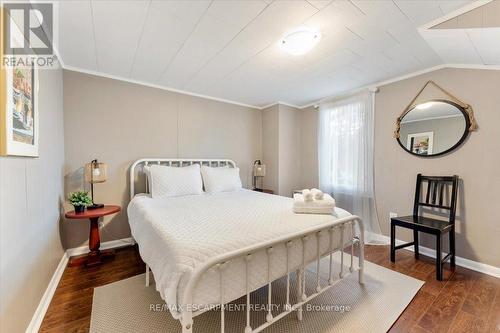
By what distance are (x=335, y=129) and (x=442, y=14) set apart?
79.6 inches

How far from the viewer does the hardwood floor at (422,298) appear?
1.52 metres

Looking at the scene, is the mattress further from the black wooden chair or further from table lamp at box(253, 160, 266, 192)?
table lamp at box(253, 160, 266, 192)

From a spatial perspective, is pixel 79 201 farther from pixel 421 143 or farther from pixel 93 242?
pixel 421 143

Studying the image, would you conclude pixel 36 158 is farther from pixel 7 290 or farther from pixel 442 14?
pixel 442 14

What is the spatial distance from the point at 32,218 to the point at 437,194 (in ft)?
12.9

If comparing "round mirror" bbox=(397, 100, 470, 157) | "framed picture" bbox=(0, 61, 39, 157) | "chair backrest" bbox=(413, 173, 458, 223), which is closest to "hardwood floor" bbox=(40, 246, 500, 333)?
"chair backrest" bbox=(413, 173, 458, 223)

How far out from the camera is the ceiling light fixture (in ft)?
5.88

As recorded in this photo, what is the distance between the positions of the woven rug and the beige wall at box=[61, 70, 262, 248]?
1261 millimetres

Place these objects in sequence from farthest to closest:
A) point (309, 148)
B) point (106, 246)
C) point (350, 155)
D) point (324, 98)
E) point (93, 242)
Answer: point (309, 148), point (324, 98), point (350, 155), point (106, 246), point (93, 242)

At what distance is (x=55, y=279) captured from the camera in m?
1.98

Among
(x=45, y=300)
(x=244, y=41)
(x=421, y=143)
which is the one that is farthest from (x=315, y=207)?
(x=45, y=300)

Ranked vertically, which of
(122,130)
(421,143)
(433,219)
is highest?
(122,130)

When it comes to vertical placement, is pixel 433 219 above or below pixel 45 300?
above

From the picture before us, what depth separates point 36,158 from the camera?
1.57 metres
